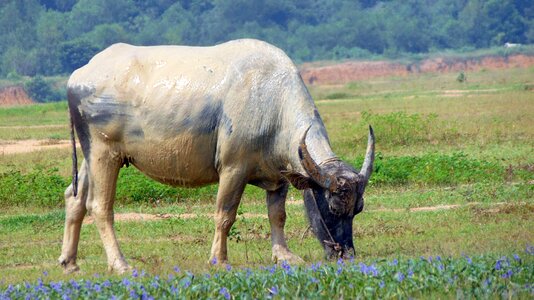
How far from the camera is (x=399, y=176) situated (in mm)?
15977

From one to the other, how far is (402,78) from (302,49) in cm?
1137

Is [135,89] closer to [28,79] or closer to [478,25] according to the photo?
[28,79]

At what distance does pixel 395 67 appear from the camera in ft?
201

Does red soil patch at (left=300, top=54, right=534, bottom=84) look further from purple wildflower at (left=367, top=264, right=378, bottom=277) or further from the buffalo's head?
purple wildflower at (left=367, top=264, right=378, bottom=277)

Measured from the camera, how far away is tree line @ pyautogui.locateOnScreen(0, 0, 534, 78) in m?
63.6

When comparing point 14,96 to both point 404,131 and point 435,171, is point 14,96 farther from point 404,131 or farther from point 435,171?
point 435,171

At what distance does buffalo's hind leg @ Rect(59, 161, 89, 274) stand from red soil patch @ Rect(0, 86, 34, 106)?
41851 mm

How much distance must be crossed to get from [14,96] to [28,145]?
27.7 metres

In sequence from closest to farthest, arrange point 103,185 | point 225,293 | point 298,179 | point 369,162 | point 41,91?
point 225,293 → point 298,179 → point 369,162 → point 103,185 → point 41,91

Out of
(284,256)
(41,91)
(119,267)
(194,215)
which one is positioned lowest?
(41,91)

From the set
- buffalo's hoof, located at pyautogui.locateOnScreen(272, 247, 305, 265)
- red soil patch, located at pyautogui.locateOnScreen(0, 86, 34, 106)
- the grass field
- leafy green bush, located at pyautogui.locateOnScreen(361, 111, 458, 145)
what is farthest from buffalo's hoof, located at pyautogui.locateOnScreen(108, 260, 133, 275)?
red soil patch, located at pyautogui.locateOnScreen(0, 86, 34, 106)

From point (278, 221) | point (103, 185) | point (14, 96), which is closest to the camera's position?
point (278, 221)

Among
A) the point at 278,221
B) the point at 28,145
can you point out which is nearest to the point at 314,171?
the point at 278,221

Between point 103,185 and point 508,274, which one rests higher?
point 508,274
